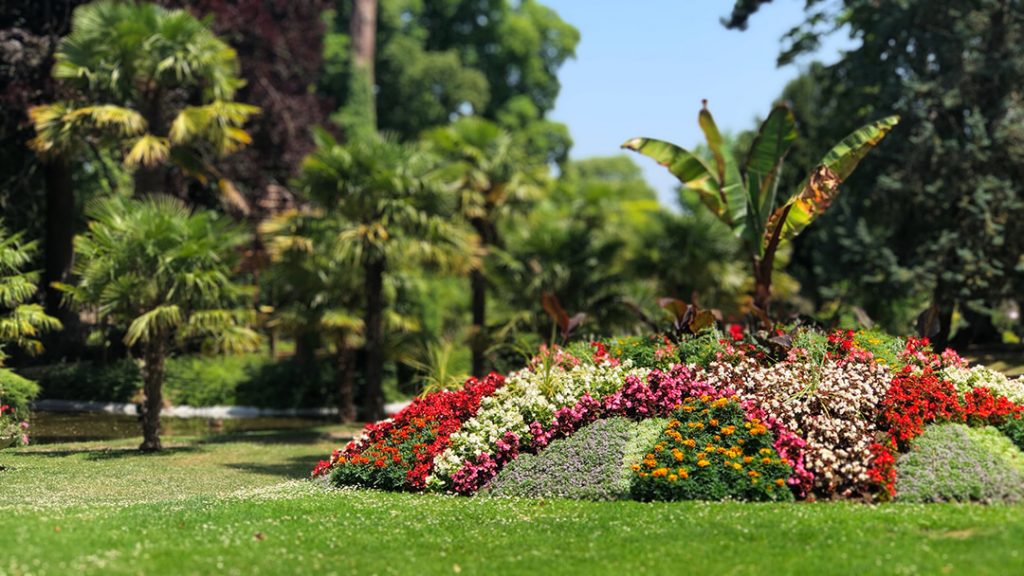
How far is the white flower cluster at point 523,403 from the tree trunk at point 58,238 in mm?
17102

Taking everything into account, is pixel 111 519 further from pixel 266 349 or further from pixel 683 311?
pixel 266 349

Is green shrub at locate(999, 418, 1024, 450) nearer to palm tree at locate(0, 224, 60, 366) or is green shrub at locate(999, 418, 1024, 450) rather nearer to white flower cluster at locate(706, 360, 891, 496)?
white flower cluster at locate(706, 360, 891, 496)

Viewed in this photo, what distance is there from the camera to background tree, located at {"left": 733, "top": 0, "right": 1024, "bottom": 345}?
26.7m

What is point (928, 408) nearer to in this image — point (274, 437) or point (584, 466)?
point (584, 466)

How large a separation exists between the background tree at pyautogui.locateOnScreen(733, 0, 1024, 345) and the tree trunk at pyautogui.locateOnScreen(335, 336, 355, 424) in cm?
1336

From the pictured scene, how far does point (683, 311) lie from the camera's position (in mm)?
15250

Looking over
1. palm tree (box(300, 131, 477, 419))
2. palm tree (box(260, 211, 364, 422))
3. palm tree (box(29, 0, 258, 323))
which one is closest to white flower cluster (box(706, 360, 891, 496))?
palm tree (box(300, 131, 477, 419))

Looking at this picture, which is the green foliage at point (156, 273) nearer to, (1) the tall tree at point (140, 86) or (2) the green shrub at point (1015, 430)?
(1) the tall tree at point (140, 86)

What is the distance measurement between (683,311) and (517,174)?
14531 mm

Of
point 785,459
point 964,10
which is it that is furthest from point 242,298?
point 964,10

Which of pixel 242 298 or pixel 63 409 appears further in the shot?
pixel 63 409

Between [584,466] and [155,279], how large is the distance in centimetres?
903

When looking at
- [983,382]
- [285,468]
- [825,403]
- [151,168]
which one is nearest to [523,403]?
[825,403]

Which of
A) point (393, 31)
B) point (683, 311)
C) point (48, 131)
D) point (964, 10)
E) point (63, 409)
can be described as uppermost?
point (393, 31)
